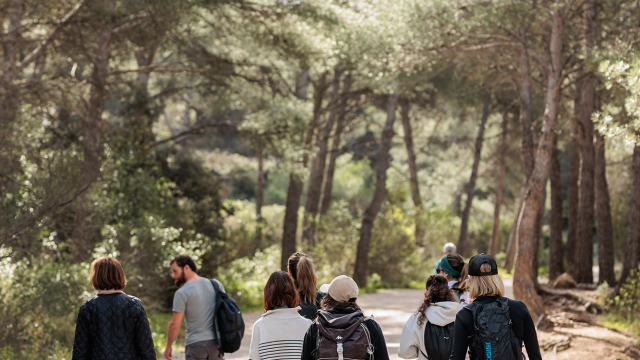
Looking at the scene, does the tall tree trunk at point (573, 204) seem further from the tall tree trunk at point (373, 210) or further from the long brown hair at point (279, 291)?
the long brown hair at point (279, 291)

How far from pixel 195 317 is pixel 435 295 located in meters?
2.17

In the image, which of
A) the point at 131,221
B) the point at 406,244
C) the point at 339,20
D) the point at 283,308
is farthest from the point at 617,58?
the point at 406,244

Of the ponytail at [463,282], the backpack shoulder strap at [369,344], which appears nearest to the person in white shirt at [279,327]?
the backpack shoulder strap at [369,344]

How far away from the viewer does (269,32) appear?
1318cm

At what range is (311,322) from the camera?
396 centimetres

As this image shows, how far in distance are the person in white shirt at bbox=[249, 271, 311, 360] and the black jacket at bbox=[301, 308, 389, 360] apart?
298 mm

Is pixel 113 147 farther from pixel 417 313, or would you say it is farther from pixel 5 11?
pixel 417 313

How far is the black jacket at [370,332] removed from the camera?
352cm

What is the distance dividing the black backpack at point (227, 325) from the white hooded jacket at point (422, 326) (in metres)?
1.62

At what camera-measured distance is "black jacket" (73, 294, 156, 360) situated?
4.07 m

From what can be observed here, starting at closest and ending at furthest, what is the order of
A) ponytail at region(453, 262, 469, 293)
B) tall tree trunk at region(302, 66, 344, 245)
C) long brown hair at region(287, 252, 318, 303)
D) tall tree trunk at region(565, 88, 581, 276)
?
long brown hair at region(287, 252, 318, 303) < ponytail at region(453, 262, 469, 293) < tall tree trunk at region(565, 88, 581, 276) < tall tree trunk at region(302, 66, 344, 245)

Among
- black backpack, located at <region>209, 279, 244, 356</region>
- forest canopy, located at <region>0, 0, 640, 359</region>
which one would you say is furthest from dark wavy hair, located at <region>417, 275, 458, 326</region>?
forest canopy, located at <region>0, 0, 640, 359</region>

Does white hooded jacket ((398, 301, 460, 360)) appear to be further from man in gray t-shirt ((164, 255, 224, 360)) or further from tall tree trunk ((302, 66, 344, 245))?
tall tree trunk ((302, 66, 344, 245))

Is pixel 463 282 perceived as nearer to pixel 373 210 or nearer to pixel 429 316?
pixel 429 316
